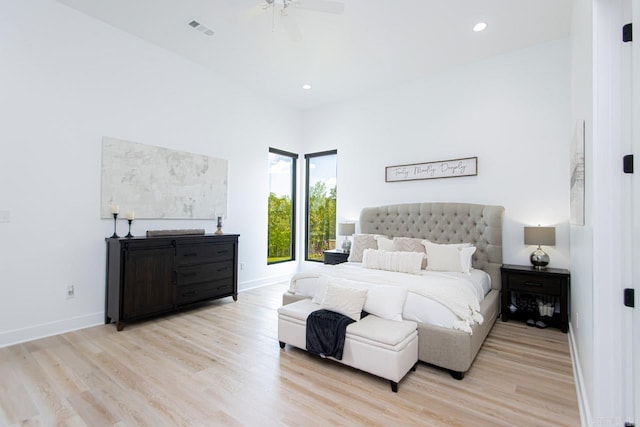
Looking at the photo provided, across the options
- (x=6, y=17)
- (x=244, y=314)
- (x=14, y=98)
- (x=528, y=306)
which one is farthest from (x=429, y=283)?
(x=6, y=17)

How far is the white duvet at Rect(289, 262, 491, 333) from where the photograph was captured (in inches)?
104

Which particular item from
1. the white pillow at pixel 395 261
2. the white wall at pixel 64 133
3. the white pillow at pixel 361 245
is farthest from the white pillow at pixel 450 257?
the white wall at pixel 64 133

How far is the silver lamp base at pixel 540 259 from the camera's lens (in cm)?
382

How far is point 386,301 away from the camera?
8.98 ft

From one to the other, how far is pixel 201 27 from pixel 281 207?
3450 millimetres

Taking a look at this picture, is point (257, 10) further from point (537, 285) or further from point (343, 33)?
point (537, 285)

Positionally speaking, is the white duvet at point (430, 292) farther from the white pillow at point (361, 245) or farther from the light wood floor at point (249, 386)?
the white pillow at point (361, 245)

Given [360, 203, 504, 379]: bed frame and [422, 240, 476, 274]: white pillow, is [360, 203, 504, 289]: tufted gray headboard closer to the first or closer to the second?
[360, 203, 504, 379]: bed frame

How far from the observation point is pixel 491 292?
12.8 feet

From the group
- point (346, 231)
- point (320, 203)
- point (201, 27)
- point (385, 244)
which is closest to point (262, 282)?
point (346, 231)

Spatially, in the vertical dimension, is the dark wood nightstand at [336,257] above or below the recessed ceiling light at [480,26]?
below

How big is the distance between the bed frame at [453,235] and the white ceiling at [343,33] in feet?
7.12

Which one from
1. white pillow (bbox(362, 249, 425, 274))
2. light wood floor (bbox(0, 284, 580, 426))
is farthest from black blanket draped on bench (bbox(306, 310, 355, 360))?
white pillow (bbox(362, 249, 425, 274))

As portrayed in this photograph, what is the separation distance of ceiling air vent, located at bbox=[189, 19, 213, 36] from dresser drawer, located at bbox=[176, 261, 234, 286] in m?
3.03
